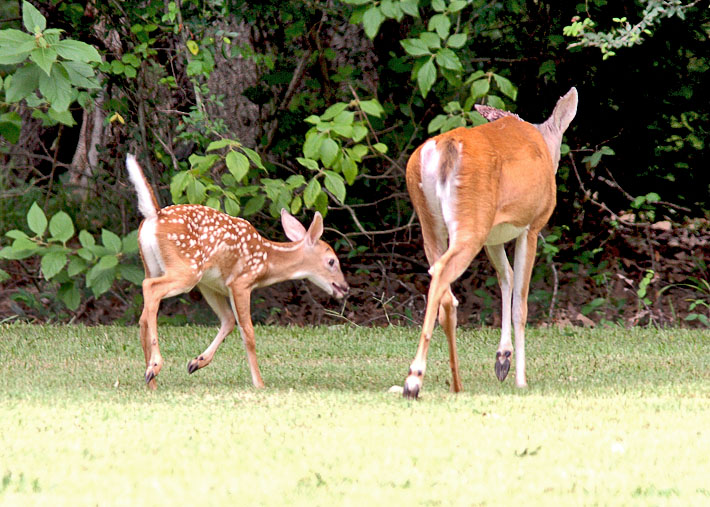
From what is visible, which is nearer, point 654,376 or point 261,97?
point 654,376

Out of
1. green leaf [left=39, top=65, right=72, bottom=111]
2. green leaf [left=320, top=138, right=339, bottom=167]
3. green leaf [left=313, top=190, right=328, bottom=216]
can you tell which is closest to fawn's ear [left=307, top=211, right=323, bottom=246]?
green leaf [left=320, top=138, right=339, bottom=167]

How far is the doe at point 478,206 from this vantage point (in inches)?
260

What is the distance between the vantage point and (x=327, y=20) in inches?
436

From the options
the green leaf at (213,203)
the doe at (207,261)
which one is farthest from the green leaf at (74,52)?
the green leaf at (213,203)

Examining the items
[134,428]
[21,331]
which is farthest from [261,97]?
[134,428]

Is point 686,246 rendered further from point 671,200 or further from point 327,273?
point 327,273

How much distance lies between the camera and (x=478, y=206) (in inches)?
263

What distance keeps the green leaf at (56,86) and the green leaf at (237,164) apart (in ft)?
5.83

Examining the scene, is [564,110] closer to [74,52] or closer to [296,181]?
[296,181]

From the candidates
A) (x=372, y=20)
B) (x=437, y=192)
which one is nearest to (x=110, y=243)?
(x=372, y=20)

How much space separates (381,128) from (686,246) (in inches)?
150

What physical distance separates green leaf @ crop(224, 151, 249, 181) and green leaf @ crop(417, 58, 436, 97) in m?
1.42

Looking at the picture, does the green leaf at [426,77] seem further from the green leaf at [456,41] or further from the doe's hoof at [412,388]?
the doe's hoof at [412,388]

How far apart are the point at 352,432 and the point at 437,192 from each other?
6.51ft
